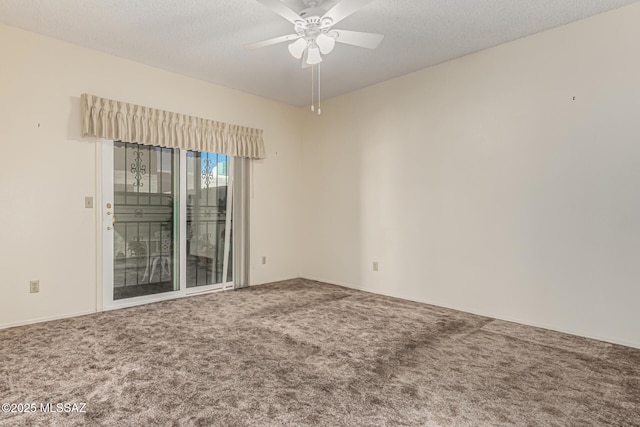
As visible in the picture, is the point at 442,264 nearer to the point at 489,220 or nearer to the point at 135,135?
the point at 489,220

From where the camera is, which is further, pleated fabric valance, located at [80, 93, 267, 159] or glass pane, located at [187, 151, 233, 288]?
glass pane, located at [187, 151, 233, 288]

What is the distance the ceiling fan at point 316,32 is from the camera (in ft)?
7.62

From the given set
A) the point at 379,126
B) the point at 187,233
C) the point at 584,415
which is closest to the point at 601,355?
the point at 584,415

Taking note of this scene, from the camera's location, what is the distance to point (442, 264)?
12.7ft

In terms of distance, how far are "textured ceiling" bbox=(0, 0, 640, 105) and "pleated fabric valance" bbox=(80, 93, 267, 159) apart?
0.58 metres

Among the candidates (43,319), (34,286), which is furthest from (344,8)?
(43,319)

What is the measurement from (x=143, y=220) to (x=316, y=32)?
2889 millimetres

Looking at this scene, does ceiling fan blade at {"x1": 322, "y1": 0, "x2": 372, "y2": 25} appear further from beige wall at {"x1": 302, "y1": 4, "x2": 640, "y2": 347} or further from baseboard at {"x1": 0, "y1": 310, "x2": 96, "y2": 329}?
baseboard at {"x1": 0, "y1": 310, "x2": 96, "y2": 329}

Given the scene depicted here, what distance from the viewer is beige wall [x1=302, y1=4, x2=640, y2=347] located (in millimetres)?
2816

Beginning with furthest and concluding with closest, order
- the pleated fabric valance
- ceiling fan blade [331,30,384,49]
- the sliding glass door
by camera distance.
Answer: the sliding glass door, the pleated fabric valance, ceiling fan blade [331,30,384,49]

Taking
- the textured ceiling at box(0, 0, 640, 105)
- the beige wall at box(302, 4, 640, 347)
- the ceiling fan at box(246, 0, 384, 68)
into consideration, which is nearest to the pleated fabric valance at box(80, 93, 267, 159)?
the textured ceiling at box(0, 0, 640, 105)

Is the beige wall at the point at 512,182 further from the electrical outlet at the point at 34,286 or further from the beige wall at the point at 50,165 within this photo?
the electrical outlet at the point at 34,286

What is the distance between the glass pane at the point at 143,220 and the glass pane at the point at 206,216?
0.24 meters

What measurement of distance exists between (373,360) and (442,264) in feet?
5.96
